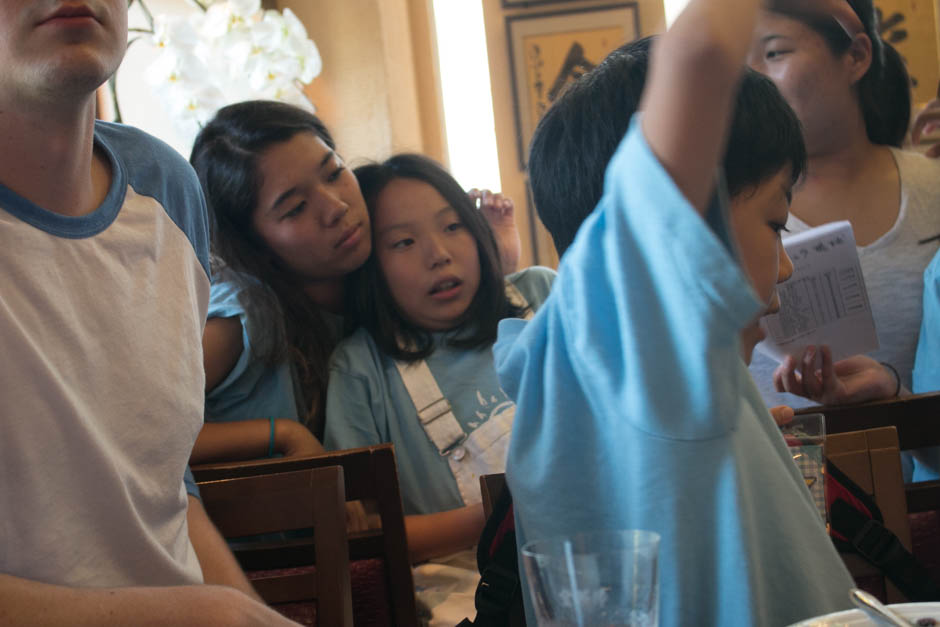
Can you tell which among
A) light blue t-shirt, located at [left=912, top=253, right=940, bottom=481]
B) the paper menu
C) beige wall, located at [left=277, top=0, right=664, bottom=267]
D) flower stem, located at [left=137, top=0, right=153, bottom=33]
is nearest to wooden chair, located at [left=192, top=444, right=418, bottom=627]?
the paper menu

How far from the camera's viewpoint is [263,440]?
151cm

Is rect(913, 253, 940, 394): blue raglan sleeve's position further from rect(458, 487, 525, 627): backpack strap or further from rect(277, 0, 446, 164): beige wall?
rect(277, 0, 446, 164): beige wall

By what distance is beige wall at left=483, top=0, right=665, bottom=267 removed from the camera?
10.8 feet

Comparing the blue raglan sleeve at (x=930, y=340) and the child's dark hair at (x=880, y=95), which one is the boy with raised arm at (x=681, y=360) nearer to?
the blue raglan sleeve at (x=930, y=340)

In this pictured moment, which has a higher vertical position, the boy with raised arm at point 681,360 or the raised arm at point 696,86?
the raised arm at point 696,86

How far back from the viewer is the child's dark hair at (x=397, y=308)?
1667mm

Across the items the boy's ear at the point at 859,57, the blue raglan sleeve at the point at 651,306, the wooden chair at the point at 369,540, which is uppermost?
the boy's ear at the point at 859,57

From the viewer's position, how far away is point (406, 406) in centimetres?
161

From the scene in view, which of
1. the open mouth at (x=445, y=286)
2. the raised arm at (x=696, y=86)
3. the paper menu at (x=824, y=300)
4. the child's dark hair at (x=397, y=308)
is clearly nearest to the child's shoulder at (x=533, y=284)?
the child's dark hair at (x=397, y=308)

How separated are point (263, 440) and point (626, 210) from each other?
1090 mm

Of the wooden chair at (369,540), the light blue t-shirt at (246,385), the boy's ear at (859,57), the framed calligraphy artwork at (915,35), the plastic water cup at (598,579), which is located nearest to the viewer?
the plastic water cup at (598,579)

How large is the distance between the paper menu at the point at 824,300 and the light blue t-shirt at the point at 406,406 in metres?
0.47

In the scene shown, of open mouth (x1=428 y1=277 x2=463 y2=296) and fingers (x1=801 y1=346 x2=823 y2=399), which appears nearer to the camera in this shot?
fingers (x1=801 y1=346 x2=823 y2=399)

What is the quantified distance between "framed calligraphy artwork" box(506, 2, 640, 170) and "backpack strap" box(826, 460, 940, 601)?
249 cm
